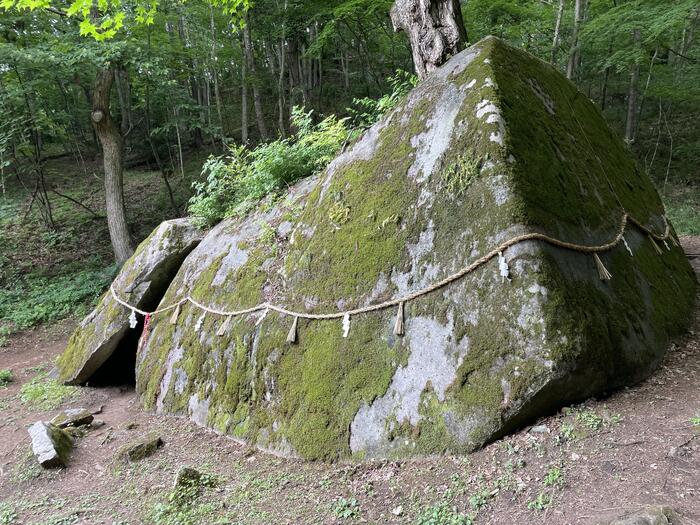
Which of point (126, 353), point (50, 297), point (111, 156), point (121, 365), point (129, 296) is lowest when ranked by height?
point (121, 365)

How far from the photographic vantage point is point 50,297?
11.5m

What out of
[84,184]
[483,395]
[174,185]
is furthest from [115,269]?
[483,395]

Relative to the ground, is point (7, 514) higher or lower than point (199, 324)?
lower

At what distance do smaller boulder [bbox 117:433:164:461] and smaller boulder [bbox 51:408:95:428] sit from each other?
1.19 meters

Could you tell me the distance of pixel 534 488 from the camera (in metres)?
2.60

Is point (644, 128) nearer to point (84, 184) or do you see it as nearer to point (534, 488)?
point (534, 488)

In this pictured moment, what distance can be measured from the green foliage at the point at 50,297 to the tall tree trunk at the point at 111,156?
834 millimetres

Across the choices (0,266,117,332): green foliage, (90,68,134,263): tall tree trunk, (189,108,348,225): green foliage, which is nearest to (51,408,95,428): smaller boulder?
(189,108,348,225): green foliage

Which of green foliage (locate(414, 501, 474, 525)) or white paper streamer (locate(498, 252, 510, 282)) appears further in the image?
white paper streamer (locate(498, 252, 510, 282))

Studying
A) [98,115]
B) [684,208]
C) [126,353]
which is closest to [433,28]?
[126,353]

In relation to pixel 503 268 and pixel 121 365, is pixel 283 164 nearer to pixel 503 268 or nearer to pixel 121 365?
pixel 503 268

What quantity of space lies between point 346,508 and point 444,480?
668mm

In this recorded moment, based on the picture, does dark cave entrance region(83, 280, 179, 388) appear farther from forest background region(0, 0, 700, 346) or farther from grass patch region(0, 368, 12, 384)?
grass patch region(0, 368, 12, 384)

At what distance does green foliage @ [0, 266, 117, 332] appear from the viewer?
10836 millimetres
